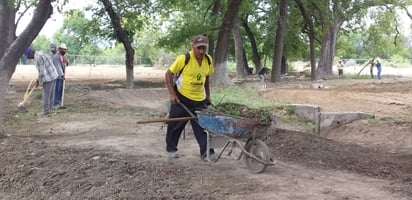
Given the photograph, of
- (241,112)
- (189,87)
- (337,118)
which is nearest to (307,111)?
(337,118)

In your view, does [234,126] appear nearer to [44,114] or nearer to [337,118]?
[337,118]

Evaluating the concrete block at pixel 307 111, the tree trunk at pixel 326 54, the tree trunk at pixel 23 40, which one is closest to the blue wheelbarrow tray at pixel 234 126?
the tree trunk at pixel 23 40

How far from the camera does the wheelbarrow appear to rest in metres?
6.99

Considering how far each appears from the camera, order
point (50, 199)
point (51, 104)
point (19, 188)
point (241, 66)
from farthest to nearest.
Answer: point (241, 66)
point (51, 104)
point (19, 188)
point (50, 199)

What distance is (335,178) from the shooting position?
693cm

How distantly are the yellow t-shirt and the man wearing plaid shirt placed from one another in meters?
6.43

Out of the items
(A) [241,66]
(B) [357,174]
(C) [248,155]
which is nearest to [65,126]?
(C) [248,155]

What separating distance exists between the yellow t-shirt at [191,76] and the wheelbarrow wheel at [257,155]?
1.06 m

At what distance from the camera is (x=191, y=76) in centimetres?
773

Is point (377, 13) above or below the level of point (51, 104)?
above

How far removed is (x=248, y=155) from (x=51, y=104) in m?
8.11

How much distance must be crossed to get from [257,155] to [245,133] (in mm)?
302

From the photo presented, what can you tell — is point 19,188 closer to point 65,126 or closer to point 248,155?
point 248,155

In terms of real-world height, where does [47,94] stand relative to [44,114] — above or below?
above
